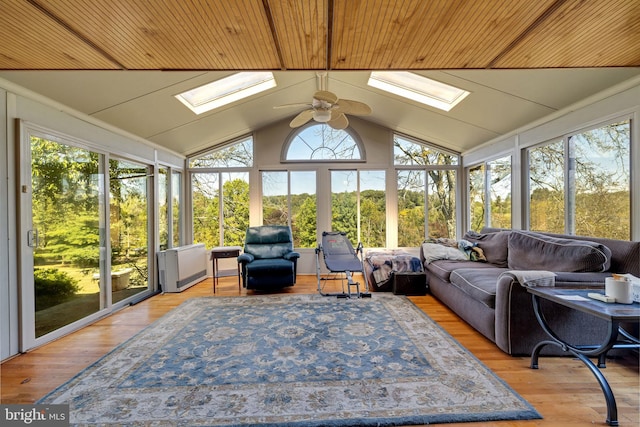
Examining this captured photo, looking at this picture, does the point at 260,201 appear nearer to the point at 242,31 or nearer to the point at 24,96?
the point at 24,96

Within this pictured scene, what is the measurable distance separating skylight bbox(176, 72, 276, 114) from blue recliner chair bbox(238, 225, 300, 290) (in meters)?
2.18

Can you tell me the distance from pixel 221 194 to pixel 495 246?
4.93 meters

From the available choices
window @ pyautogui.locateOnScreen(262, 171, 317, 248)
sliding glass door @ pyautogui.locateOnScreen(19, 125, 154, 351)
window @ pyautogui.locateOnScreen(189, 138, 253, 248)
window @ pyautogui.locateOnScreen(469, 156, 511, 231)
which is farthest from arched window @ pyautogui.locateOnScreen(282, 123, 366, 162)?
sliding glass door @ pyautogui.locateOnScreen(19, 125, 154, 351)

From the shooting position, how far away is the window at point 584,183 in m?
2.87

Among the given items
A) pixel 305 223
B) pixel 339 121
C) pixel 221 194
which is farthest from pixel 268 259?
pixel 339 121

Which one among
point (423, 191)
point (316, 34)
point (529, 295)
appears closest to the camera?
point (316, 34)

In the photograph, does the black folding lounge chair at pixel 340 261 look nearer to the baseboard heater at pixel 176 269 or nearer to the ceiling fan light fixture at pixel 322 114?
the ceiling fan light fixture at pixel 322 114

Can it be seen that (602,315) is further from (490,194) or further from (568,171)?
(490,194)

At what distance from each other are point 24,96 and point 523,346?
16.4ft

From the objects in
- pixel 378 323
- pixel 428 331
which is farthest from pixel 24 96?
pixel 428 331

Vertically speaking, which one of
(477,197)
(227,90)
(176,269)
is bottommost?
(176,269)

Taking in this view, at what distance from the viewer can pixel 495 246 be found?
13.3 ft

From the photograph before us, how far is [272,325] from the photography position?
10.5 feet

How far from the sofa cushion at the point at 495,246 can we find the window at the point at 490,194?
1.86 feet
